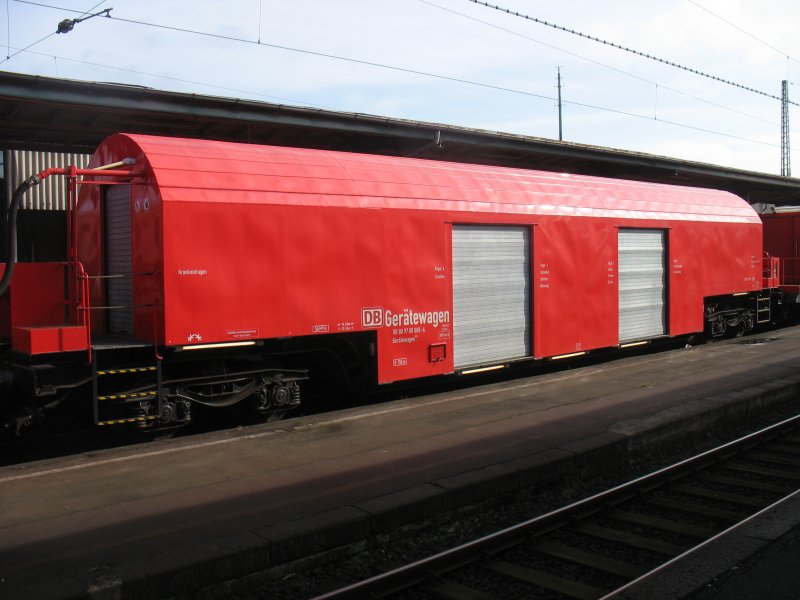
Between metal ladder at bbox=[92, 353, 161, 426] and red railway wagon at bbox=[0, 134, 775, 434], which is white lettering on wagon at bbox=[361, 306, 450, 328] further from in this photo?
metal ladder at bbox=[92, 353, 161, 426]

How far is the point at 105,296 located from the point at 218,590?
5186 millimetres

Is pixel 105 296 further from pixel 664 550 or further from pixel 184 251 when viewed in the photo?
pixel 664 550

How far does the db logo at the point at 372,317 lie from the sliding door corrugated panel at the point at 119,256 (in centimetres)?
265

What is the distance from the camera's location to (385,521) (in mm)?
5125

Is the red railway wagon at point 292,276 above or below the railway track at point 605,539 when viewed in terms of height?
above

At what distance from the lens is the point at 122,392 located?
7234mm

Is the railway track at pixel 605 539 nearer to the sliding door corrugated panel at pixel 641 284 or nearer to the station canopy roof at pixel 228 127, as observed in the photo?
the sliding door corrugated panel at pixel 641 284

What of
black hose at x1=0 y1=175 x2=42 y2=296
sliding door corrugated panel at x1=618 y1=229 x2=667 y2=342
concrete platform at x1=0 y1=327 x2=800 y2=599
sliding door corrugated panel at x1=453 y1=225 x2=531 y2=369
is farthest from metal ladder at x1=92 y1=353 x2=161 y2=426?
sliding door corrugated panel at x1=618 y1=229 x2=667 y2=342

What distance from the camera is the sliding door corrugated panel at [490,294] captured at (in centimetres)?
1000

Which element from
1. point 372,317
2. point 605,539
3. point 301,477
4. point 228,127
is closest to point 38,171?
→ point 228,127

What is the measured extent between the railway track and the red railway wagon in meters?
3.65

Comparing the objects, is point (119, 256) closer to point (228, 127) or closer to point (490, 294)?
point (490, 294)

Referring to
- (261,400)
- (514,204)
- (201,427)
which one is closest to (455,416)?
(261,400)

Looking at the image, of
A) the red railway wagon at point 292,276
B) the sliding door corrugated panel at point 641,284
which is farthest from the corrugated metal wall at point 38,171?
the sliding door corrugated panel at point 641,284
